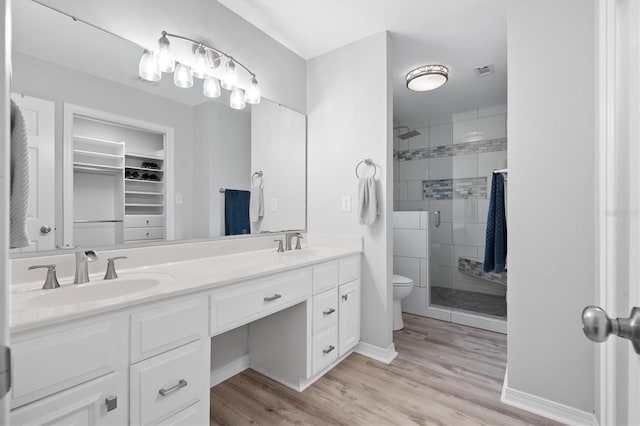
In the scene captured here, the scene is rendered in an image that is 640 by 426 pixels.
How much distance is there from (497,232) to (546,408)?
1307 millimetres

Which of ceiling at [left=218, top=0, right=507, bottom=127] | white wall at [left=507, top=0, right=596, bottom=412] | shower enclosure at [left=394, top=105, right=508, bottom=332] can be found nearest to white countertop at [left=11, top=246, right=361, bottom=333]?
white wall at [left=507, top=0, right=596, bottom=412]

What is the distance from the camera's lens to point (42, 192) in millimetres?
1294

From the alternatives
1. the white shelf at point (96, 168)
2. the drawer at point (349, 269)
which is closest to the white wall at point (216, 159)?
the white shelf at point (96, 168)

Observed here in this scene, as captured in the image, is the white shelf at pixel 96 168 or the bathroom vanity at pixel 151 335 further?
the white shelf at pixel 96 168

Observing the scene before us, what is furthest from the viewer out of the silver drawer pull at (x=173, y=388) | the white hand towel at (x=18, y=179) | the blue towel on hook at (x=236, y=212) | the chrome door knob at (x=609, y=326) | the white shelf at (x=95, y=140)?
the blue towel on hook at (x=236, y=212)

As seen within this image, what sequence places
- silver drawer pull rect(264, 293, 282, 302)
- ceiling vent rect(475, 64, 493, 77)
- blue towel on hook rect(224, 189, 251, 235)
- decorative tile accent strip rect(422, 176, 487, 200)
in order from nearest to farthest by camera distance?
silver drawer pull rect(264, 293, 282, 302)
blue towel on hook rect(224, 189, 251, 235)
ceiling vent rect(475, 64, 493, 77)
decorative tile accent strip rect(422, 176, 487, 200)

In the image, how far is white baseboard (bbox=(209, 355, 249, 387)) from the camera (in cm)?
191

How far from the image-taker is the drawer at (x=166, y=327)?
1.03 meters

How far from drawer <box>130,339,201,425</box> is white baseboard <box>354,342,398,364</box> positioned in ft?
4.52

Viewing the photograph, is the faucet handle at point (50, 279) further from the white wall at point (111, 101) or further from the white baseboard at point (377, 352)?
the white baseboard at point (377, 352)

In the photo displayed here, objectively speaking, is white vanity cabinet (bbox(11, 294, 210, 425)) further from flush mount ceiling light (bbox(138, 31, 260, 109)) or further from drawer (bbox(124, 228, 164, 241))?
flush mount ceiling light (bbox(138, 31, 260, 109))

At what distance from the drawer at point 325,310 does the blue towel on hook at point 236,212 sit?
0.75m

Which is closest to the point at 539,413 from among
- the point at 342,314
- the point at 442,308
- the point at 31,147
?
the point at 342,314

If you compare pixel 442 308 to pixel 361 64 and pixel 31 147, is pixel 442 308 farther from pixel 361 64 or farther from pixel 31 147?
pixel 31 147
